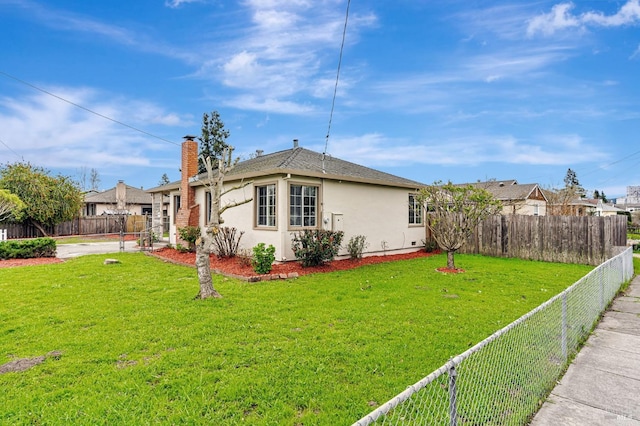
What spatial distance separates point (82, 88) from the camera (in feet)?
45.7

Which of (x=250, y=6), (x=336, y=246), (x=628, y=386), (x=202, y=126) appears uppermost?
(x=202, y=126)

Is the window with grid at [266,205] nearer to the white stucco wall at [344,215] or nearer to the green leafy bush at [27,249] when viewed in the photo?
the white stucco wall at [344,215]

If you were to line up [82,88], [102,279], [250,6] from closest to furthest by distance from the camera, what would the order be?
[102,279], [250,6], [82,88]

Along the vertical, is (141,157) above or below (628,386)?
above

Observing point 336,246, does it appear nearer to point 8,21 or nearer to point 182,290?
point 182,290

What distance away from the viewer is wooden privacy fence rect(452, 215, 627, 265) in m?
11.6

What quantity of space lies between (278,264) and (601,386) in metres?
A: 7.92

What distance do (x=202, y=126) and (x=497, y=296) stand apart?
3628 centimetres

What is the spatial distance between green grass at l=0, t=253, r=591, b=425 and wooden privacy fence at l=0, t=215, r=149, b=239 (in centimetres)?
1665

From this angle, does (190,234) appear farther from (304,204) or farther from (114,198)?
(114,198)

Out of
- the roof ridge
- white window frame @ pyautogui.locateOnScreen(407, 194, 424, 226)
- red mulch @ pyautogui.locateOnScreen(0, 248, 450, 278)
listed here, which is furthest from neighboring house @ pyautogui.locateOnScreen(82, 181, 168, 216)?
white window frame @ pyautogui.locateOnScreen(407, 194, 424, 226)

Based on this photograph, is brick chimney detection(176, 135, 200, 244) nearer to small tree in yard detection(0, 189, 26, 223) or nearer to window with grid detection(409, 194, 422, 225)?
window with grid detection(409, 194, 422, 225)

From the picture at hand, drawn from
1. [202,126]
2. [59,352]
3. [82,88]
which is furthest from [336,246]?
[202,126]

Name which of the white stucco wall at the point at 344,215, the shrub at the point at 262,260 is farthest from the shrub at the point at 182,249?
the shrub at the point at 262,260
